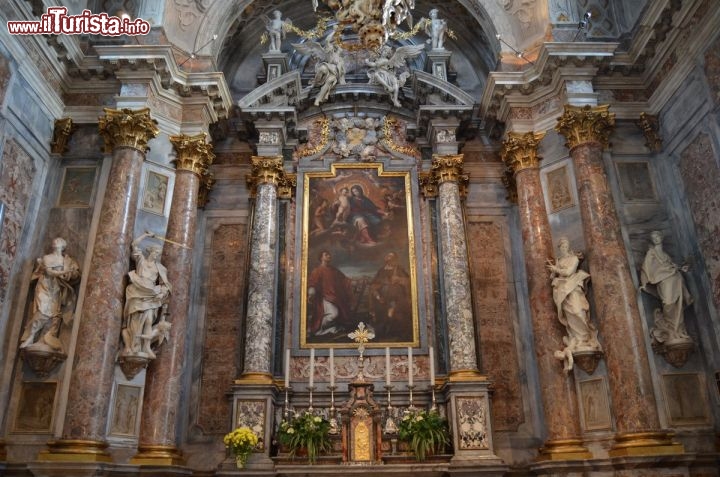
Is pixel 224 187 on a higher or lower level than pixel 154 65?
→ lower

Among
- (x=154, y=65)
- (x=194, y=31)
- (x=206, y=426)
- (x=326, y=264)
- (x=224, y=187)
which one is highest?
(x=194, y=31)

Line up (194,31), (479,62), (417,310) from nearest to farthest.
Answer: (417,310) → (194,31) → (479,62)

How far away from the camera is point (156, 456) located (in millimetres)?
9445

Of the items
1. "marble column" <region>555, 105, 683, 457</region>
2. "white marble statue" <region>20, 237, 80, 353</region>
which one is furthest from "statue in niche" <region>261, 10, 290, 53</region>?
"marble column" <region>555, 105, 683, 457</region>

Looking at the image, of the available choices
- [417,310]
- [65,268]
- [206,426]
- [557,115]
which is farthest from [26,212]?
[557,115]

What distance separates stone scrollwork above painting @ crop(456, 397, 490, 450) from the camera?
10.0 meters

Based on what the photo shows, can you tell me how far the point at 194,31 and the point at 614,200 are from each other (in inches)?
342

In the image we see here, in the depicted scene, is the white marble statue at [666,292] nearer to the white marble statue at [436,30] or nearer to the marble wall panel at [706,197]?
the marble wall panel at [706,197]

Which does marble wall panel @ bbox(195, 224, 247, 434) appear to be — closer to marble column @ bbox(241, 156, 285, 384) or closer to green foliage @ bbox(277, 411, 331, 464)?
marble column @ bbox(241, 156, 285, 384)

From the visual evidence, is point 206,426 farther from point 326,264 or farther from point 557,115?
point 557,115

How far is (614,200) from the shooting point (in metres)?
10.8

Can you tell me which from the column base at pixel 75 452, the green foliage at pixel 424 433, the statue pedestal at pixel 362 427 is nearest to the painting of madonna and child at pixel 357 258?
the statue pedestal at pixel 362 427

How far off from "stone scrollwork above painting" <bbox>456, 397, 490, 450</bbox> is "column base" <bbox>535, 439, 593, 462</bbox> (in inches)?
36.6

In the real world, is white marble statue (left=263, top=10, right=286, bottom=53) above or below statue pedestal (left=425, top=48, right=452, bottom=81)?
above
